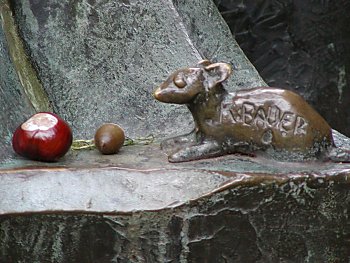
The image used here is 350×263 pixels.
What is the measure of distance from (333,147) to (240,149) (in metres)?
0.24

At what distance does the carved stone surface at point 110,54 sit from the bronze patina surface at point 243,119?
1.20ft

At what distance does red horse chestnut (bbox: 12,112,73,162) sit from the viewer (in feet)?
8.46

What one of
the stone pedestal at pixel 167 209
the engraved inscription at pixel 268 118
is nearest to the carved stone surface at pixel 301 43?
the stone pedestal at pixel 167 209

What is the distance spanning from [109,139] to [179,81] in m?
0.25

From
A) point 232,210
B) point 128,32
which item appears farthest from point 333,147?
point 128,32

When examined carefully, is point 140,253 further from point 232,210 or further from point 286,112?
point 286,112

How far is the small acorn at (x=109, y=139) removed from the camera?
8.84 feet

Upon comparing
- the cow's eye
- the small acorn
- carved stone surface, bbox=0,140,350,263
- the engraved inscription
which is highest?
the cow's eye

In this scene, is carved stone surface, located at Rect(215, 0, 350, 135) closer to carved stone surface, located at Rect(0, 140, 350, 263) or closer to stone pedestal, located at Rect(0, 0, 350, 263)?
stone pedestal, located at Rect(0, 0, 350, 263)

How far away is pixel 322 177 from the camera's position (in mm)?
2514

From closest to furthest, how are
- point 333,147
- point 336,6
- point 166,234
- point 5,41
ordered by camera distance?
point 166,234
point 333,147
point 5,41
point 336,6

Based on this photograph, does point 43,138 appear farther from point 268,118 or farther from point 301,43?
point 301,43

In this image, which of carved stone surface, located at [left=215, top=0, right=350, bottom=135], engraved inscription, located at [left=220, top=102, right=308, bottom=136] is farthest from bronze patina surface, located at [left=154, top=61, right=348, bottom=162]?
carved stone surface, located at [left=215, top=0, right=350, bottom=135]

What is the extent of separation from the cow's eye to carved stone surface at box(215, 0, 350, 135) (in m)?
1.32
